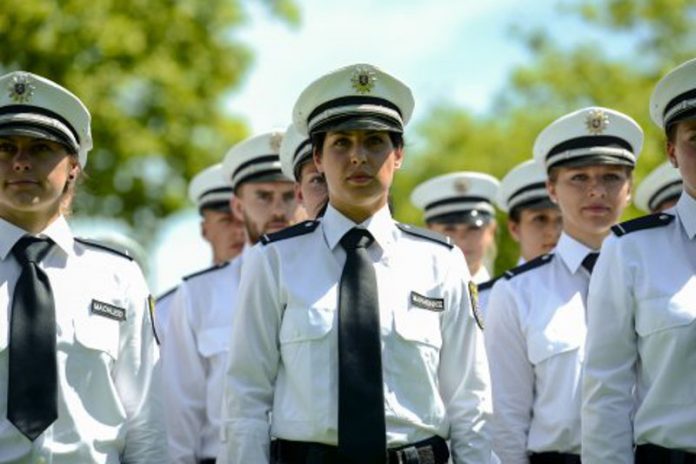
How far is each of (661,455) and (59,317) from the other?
2.39 m

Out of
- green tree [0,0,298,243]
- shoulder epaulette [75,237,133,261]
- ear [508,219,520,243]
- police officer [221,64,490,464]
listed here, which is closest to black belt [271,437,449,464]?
police officer [221,64,490,464]

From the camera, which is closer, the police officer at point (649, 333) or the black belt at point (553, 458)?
the police officer at point (649, 333)

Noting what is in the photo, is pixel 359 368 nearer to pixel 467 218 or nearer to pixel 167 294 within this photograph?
pixel 167 294

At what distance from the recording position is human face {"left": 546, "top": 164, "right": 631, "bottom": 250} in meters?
7.06

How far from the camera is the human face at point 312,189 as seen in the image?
6.93 metres

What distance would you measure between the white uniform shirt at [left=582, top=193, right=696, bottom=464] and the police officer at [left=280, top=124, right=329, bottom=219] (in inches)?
65.1

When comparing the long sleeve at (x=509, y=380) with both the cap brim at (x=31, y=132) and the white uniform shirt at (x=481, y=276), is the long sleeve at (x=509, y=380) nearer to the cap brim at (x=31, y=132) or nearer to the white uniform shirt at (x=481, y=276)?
the white uniform shirt at (x=481, y=276)

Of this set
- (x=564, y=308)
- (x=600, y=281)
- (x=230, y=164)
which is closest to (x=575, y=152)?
(x=564, y=308)

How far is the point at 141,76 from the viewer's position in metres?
20.1

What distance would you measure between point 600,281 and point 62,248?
2.18m

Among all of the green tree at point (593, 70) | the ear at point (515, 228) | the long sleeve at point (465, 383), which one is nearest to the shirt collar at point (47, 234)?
the long sleeve at point (465, 383)

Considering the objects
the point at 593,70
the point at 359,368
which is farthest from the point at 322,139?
the point at 593,70

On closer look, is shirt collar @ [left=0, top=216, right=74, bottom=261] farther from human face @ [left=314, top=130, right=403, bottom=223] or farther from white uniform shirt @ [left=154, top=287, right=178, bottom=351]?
white uniform shirt @ [left=154, top=287, right=178, bottom=351]

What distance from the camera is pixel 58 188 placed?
575 centimetres
